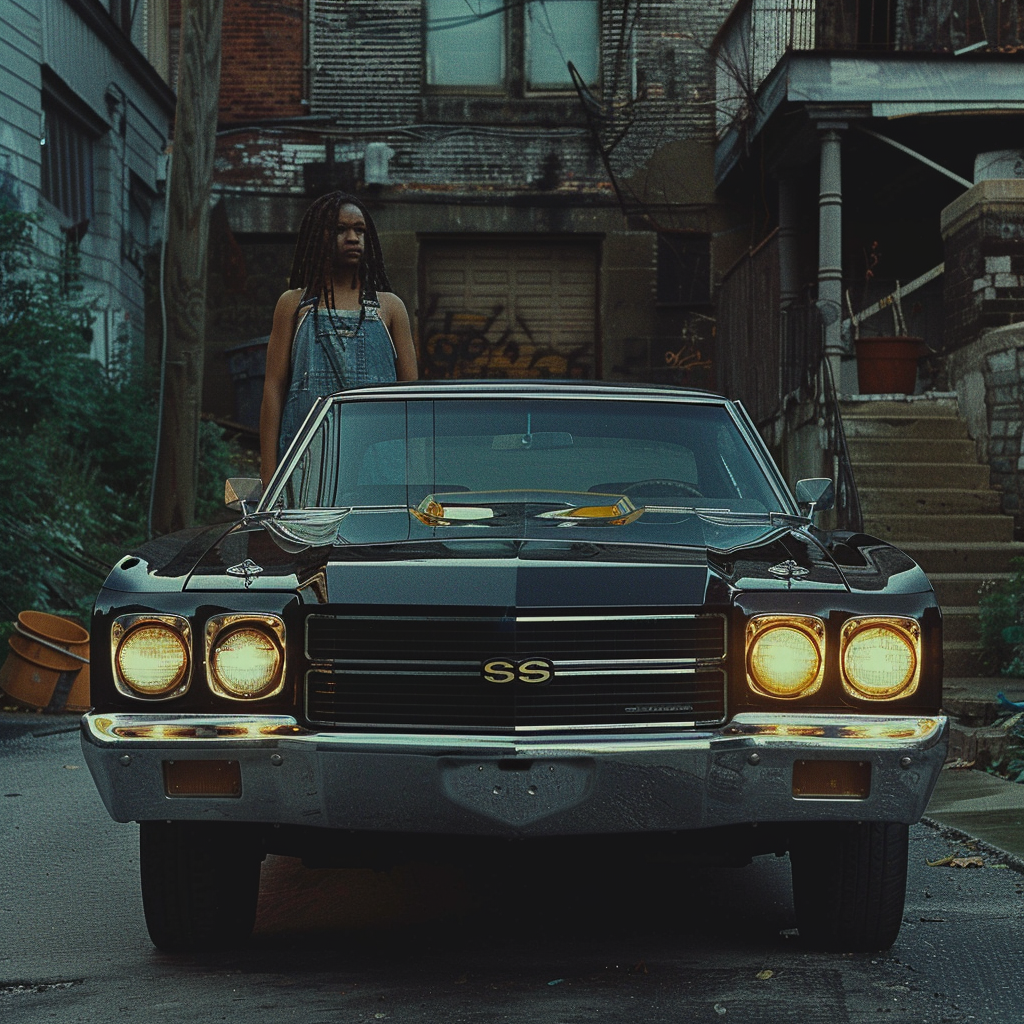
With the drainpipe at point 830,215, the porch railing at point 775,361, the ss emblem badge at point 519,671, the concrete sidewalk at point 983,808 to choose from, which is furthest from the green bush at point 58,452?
the ss emblem badge at point 519,671

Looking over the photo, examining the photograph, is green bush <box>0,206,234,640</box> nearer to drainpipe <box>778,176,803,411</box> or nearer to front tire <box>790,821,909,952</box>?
drainpipe <box>778,176,803,411</box>

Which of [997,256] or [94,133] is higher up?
[94,133]

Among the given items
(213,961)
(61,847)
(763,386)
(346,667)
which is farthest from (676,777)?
(763,386)

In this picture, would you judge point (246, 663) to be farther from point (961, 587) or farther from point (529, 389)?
point (961, 587)

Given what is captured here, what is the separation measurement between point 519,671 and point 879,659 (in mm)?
816

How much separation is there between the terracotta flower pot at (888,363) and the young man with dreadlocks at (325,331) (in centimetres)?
761

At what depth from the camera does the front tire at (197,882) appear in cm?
367

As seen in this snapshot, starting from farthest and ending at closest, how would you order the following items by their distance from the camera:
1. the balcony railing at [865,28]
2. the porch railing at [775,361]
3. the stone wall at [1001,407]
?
the balcony railing at [865,28]
the porch railing at [775,361]
the stone wall at [1001,407]

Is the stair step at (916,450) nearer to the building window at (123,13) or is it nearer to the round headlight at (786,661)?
the round headlight at (786,661)

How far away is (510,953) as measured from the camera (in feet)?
12.7

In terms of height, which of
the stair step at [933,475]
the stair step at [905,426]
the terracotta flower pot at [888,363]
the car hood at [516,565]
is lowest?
the car hood at [516,565]

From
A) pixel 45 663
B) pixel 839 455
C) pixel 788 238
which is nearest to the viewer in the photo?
pixel 45 663

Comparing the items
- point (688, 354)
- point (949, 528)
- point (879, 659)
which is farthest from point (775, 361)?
point (879, 659)

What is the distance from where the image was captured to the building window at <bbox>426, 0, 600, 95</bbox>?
17750 millimetres
